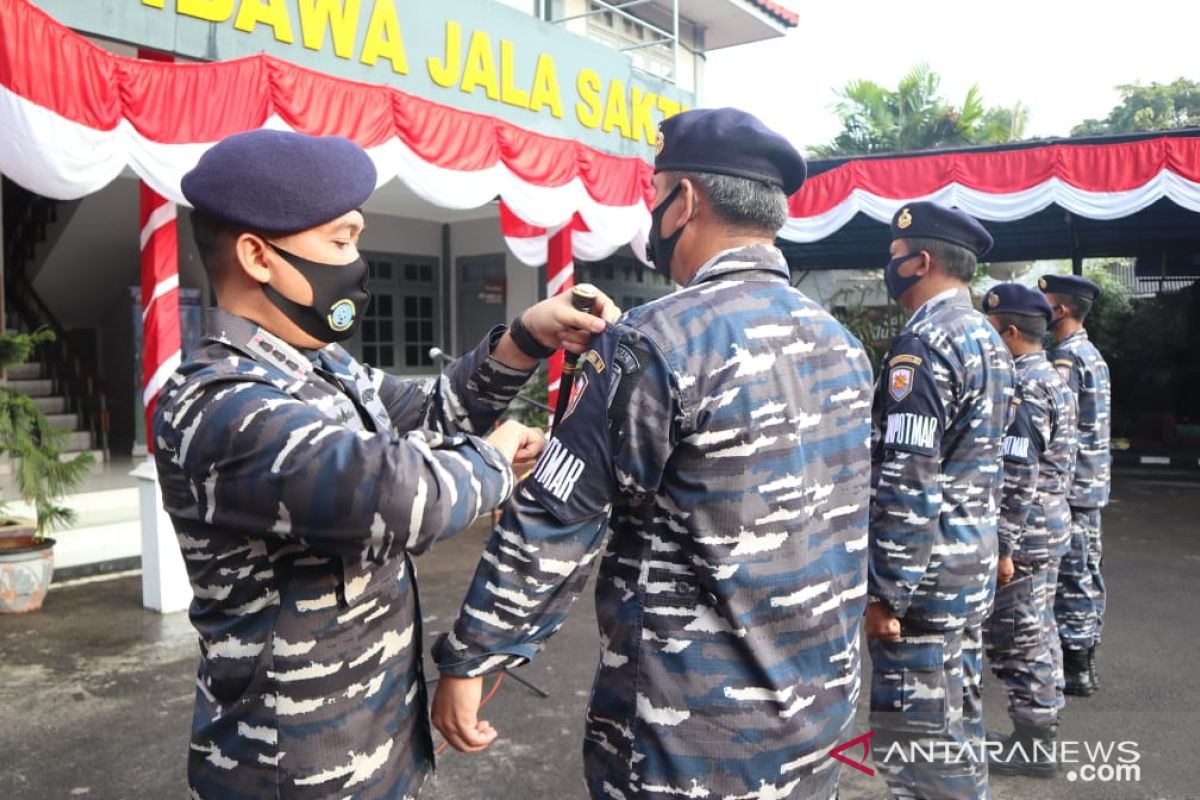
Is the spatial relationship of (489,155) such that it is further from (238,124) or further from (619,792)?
(619,792)

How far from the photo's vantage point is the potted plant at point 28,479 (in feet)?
15.5

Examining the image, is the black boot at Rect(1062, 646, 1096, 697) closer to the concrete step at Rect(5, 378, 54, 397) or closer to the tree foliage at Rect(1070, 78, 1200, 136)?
the concrete step at Rect(5, 378, 54, 397)

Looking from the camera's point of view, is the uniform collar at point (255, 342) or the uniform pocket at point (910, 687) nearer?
the uniform collar at point (255, 342)

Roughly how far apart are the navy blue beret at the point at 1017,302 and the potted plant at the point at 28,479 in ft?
15.3

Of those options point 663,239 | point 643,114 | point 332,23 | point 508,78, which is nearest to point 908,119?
point 643,114

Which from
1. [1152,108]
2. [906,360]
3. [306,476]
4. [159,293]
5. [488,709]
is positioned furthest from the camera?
[1152,108]

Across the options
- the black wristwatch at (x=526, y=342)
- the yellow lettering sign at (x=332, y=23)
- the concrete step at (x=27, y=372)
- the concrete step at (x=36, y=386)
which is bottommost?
the concrete step at (x=36, y=386)

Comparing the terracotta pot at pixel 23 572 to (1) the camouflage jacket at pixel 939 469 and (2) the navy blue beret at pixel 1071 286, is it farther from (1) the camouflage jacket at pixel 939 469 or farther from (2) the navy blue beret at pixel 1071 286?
(2) the navy blue beret at pixel 1071 286

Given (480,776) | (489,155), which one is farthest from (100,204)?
(480,776)

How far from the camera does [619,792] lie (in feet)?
4.88

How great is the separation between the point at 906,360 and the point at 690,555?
1321 mm

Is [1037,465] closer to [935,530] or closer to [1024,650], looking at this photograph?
[1024,650]

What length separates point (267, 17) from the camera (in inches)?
253

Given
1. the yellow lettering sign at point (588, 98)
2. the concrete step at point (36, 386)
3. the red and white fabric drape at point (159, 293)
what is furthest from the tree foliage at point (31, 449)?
the yellow lettering sign at point (588, 98)
